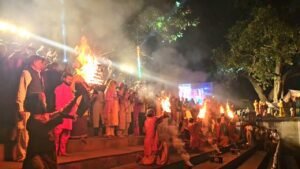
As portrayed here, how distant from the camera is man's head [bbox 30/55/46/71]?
602 cm

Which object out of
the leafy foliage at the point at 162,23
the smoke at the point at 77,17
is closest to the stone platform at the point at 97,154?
the smoke at the point at 77,17

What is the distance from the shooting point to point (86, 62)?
11.2 metres

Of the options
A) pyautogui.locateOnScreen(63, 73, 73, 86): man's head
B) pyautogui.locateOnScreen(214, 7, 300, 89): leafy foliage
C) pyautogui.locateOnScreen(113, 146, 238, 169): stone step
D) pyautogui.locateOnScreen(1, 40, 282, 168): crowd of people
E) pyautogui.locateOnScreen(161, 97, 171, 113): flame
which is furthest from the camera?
pyautogui.locateOnScreen(214, 7, 300, 89): leafy foliage

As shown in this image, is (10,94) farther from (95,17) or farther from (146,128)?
(95,17)

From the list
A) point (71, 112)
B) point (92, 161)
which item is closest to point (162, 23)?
point (92, 161)

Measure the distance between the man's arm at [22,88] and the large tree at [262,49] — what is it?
73.9ft

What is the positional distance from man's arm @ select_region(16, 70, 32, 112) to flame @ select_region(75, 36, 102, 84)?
399cm

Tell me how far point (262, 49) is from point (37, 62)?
920 inches

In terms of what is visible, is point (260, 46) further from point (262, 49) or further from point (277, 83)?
point (277, 83)

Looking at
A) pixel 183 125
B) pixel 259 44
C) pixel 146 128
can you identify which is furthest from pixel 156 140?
pixel 259 44

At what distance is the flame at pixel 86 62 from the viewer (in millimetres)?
10953

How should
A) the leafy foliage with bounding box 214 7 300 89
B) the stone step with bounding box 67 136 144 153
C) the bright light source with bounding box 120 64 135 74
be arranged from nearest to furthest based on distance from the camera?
1. the stone step with bounding box 67 136 144 153
2. the bright light source with bounding box 120 64 135 74
3. the leafy foliage with bounding box 214 7 300 89

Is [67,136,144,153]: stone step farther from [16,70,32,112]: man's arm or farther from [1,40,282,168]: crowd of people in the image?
[16,70,32,112]: man's arm

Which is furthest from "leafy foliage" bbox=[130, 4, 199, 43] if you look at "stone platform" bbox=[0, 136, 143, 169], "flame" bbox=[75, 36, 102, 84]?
"stone platform" bbox=[0, 136, 143, 169]
